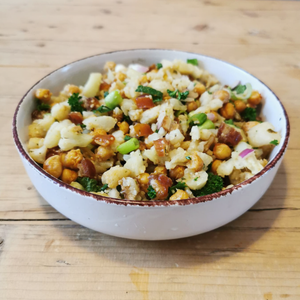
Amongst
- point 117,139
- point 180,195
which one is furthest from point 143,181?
point 117,139

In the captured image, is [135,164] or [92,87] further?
[92,87]

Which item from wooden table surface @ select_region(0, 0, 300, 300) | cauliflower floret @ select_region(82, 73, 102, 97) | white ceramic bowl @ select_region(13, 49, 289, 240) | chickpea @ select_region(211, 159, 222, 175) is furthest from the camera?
cauliflower floret @ select_region(82, 73, 102, 97)

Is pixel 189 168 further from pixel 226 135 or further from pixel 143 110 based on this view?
pixel 143 110

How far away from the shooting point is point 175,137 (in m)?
1.47

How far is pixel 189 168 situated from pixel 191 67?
0.80m

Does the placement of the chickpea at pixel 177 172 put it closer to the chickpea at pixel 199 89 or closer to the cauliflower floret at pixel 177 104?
the cauliflower floret at pixel 177 104

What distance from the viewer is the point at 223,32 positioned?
3344 mm

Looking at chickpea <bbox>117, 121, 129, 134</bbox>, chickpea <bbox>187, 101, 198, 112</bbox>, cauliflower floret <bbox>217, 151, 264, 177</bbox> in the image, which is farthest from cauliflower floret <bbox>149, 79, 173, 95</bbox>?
cauliflower floret <bbox>217, 151, 264, 177</bbox>

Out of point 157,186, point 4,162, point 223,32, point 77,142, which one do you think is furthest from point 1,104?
point 223,32

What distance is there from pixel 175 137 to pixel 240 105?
58 centimetres

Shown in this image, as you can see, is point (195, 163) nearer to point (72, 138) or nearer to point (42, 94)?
point (72, 138)

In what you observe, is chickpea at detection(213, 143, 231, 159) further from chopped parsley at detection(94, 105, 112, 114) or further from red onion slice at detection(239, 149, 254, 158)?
chopped parsley at detection(94, 105, 112, 114)

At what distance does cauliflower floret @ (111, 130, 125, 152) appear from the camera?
1534mm

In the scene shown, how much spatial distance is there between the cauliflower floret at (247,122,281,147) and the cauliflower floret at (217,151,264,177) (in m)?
0.14
